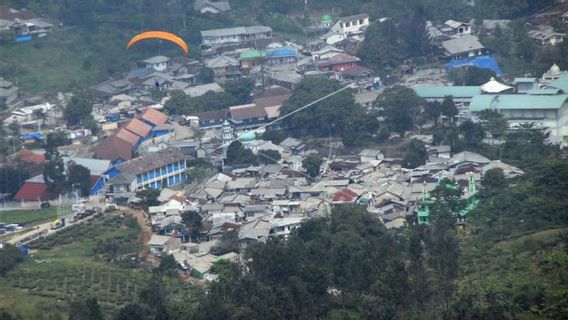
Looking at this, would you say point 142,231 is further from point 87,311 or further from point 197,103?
point 197,103

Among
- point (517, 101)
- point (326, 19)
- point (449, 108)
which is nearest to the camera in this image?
point (517, 101)

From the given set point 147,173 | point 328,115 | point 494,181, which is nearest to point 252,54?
point 328,115

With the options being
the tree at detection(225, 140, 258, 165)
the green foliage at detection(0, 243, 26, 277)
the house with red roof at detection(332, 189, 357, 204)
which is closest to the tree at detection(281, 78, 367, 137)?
the tree at detection(225, 140, 258, 165)

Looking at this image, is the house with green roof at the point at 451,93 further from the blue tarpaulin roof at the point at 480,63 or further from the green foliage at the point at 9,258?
the green foliage at the point at 9,258

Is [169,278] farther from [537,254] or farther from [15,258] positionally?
[537,254]

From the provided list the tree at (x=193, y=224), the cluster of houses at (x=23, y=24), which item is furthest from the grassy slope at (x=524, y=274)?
the cluster of houses at (x=23, y=24)

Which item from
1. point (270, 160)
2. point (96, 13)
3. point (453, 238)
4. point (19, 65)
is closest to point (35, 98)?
point (19, 65)

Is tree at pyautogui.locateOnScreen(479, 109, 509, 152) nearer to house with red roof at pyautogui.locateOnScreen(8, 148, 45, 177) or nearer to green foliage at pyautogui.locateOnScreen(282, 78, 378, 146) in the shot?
green foliage at pyautogui.locateOnScreen(282, 78, 378, 146)
